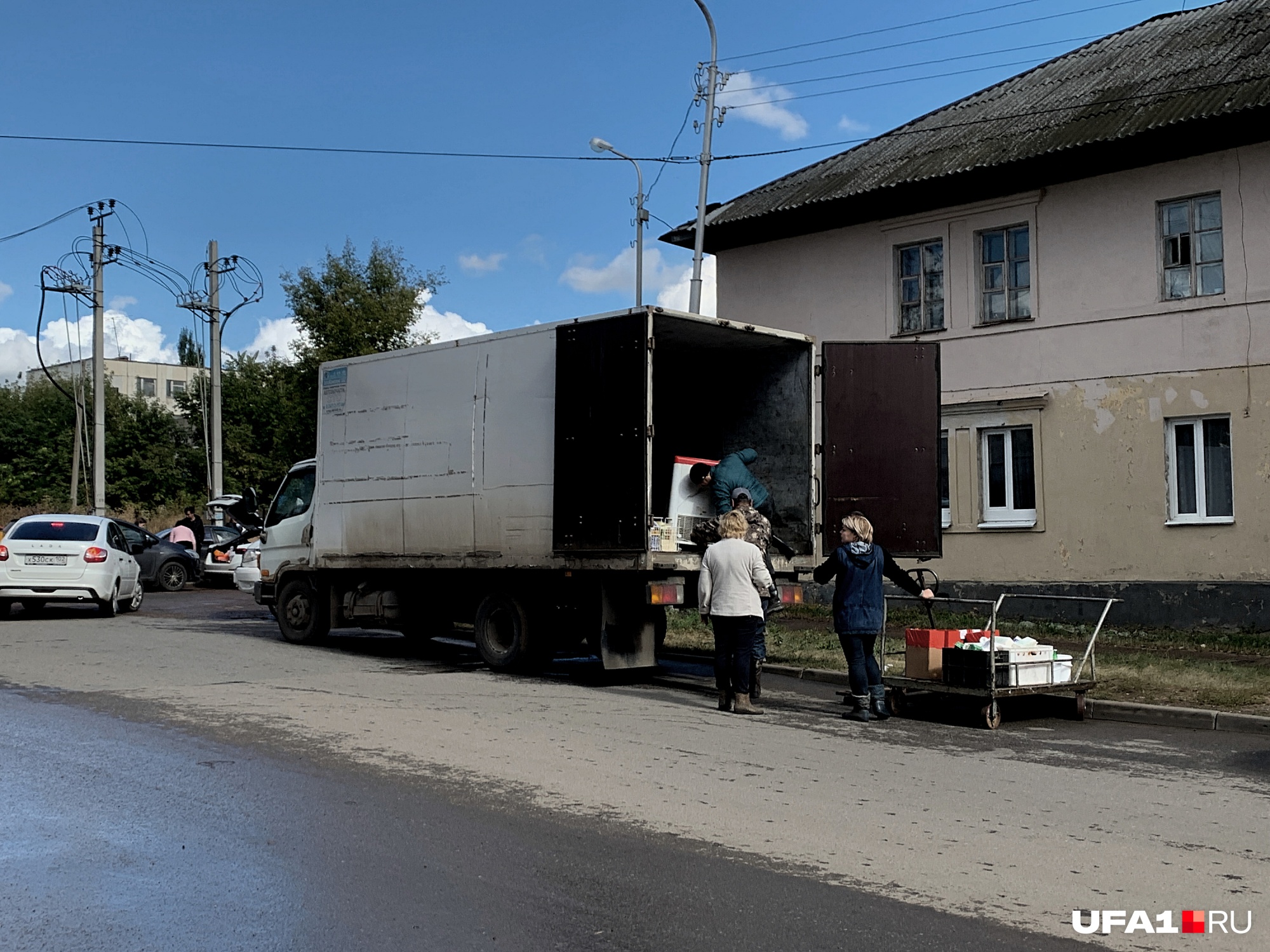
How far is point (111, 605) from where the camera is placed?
1950 cm

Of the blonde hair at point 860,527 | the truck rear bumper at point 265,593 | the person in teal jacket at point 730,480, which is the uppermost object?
the person in teal jacket at point 730,480

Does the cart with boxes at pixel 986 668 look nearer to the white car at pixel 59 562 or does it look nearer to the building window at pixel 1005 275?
the building window at pixel 1005 275

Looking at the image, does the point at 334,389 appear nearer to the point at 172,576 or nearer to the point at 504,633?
the point at 504,633

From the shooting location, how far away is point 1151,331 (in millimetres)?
18172

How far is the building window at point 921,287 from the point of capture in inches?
824

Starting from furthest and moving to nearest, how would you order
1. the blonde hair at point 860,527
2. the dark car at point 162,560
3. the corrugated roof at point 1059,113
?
the dark car at point 162,560 < the corrugated roof at point 1059,113 < the blonde hair at point 860,527

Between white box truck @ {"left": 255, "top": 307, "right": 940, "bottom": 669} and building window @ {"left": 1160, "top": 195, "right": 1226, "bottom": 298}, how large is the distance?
6516mm

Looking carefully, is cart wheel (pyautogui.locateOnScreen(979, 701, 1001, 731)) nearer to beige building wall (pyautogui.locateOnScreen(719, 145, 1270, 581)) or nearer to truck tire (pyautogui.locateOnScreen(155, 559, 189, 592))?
beige building wall (pyautogui.locateOnScreen(719, 145, 1270, 581))

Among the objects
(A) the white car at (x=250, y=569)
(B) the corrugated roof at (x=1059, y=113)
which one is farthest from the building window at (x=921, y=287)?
(A) the white car at (x=250, y=569)

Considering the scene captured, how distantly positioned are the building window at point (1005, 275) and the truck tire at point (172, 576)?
678 inches

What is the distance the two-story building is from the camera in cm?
1733

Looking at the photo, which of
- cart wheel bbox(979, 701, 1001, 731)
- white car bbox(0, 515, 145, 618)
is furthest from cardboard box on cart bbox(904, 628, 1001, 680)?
white car bbox(0, 515, 145, 618)

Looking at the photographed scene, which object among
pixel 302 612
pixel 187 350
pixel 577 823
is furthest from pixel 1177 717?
pixel 187 350

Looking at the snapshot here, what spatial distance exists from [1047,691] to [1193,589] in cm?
833
